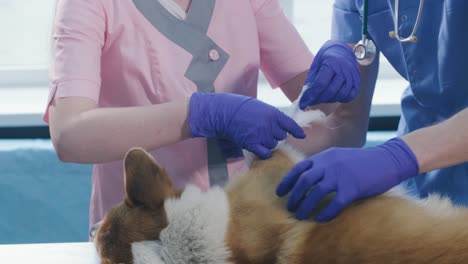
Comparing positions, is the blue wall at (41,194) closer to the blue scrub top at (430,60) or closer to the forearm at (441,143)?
the blue scrub top at (430,60)

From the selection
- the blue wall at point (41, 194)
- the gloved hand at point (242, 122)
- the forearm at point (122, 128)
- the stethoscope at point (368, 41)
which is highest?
the stethoscope at point (368, 41)

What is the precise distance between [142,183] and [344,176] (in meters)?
0.31

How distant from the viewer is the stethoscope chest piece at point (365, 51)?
4.62 feet

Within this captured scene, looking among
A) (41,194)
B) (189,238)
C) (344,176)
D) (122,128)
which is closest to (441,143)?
(344,176)

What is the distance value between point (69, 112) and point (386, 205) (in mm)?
618

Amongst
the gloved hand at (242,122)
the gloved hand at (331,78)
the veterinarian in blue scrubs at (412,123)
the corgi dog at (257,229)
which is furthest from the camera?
the gloved hand at (331,78)

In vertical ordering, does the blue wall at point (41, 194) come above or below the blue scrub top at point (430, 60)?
below

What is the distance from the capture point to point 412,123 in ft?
5.06

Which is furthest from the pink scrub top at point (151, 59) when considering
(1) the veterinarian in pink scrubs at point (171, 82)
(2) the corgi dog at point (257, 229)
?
(2) the corgi dog at point (257, 229)

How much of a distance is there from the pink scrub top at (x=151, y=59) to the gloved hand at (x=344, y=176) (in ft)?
0.81

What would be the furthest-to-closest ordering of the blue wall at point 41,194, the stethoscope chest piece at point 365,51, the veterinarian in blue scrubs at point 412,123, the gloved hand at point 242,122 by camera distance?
the blue wall at point 41,194 → the stethoscope chest piece at point 365,51 → the gloved hand at point 242,122 → the veterinarian in blue scrubs at point 412,123

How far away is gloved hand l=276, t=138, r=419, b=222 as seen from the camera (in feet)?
3.32

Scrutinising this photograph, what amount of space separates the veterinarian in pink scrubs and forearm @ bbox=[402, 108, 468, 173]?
0.71 feet

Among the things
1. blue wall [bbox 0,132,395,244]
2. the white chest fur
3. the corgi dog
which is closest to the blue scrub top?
the corgi dog
